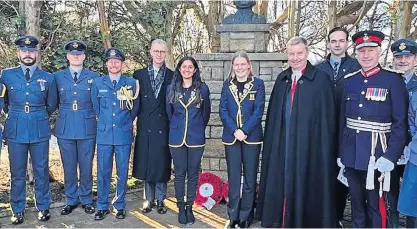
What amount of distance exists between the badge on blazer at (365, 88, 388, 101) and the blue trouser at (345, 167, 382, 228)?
1.89ft

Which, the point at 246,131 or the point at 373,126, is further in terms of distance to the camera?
the point at 246,131

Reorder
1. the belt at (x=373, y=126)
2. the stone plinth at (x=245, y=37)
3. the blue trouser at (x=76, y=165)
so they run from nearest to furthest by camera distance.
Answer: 1. the belt at (x=373, y=126)
2. the blue trouser at (x=76, y=165)
3. the stone plinth at (x=245, y=37)

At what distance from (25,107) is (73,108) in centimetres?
45

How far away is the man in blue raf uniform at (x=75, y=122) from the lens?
4492mm

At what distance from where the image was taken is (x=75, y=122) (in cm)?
448

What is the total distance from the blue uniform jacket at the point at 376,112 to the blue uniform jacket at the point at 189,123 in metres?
1.35

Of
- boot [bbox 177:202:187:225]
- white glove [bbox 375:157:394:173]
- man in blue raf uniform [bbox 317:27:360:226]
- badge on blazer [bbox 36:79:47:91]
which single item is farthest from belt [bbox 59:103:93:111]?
white glove [bbox 375:157:394:173]

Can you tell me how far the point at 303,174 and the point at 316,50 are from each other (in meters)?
9.29

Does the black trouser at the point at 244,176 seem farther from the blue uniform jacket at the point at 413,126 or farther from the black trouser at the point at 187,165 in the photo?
the blue uniform jacket at the point at 413,126

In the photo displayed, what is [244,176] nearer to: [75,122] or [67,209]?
[75,122]

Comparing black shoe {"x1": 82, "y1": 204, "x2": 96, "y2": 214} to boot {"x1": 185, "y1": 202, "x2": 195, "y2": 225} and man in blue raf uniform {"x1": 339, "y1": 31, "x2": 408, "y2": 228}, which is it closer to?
boot {"x1": 185, "y1": 202, "x2": 195, "y2": 225}

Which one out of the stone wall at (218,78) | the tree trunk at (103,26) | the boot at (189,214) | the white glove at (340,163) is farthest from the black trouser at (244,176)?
the tree trunk at (103,26)

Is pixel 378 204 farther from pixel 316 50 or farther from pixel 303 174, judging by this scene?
pixel 316 50

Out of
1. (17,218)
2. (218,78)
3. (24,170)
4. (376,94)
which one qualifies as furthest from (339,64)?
(17,218)
